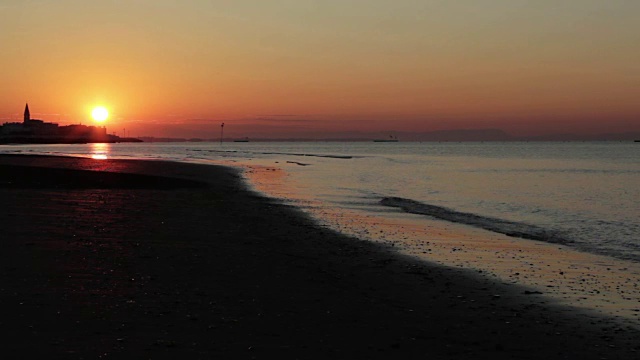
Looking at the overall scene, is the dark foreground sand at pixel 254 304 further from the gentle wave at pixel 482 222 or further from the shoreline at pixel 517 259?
the gentle wave at pixel 482 222

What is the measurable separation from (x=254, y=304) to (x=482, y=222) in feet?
55.1

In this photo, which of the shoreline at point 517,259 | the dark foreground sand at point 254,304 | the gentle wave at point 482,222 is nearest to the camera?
the dark foreground sand at point 254,304

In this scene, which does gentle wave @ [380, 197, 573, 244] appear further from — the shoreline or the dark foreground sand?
the dark foreground sand

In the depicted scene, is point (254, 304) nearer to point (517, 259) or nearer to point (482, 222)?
point (517, 259)

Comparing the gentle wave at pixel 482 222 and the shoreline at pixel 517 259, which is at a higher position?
the shoreline at pixel 517 259

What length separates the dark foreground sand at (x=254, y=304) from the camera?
789 cm

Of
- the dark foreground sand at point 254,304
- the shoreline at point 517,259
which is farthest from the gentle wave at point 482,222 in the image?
the dark foreground sand at point 254,304

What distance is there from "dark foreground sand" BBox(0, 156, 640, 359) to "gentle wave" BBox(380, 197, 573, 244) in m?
6.82

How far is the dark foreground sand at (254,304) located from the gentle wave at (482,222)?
6823mm

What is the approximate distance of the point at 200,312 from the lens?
9.30 meters

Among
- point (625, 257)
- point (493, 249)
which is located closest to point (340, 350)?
Result: point (493, 249)

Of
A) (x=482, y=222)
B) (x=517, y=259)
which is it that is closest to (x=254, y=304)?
(x=517, y=259)

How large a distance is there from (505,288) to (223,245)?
278 inches

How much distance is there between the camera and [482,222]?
25.1 m
